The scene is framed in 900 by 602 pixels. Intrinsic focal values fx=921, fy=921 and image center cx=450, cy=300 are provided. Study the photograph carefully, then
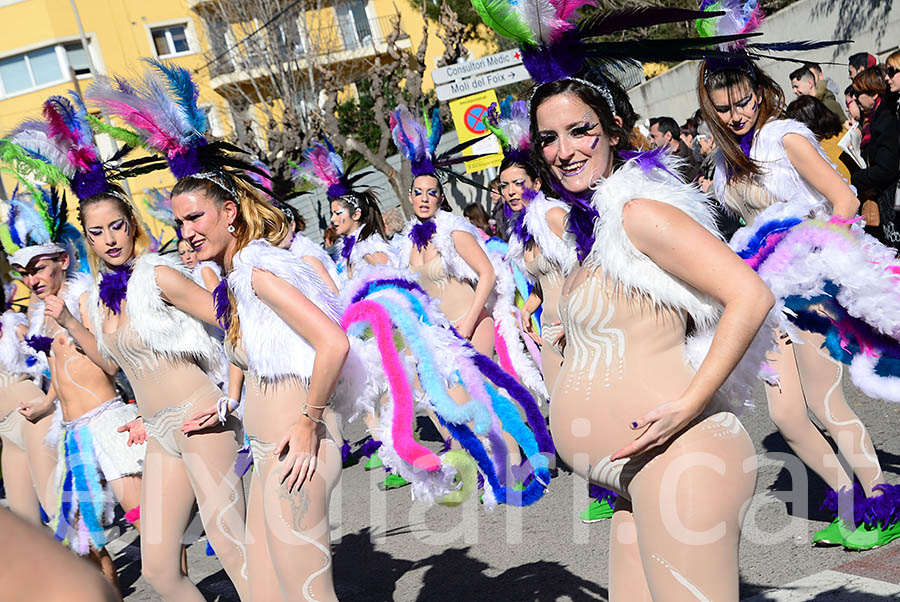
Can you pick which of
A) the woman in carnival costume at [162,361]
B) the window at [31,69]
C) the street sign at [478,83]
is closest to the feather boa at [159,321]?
the woman in carnival costume at [162,361]

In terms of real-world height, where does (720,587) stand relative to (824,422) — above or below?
above

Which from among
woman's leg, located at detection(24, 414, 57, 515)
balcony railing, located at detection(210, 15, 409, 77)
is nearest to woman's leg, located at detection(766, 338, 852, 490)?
woman's leg, located at detection(24, 414, 57, 515)

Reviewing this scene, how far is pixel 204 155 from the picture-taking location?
3828mm

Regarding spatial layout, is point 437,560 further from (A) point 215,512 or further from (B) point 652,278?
(B) point 652,278

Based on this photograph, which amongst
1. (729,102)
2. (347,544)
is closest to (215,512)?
(347,544)

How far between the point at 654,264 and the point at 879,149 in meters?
5.76

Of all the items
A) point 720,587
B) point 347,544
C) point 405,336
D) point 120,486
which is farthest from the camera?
point 347,544

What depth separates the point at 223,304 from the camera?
3508mm

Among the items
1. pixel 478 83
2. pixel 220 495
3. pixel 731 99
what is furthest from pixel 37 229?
pixel 478 83

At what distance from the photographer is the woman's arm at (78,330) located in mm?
4836

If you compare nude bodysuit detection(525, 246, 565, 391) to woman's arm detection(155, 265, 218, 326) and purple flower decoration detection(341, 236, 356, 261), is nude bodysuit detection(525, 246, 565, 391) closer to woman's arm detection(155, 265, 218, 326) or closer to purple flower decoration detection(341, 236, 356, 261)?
woman's arm detection(155, 265, 218, 326)

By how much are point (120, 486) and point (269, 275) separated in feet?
8.06

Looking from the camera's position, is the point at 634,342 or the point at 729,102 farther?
the point at 729,102

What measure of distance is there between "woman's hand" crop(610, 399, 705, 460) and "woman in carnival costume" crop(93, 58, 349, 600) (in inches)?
45.9
